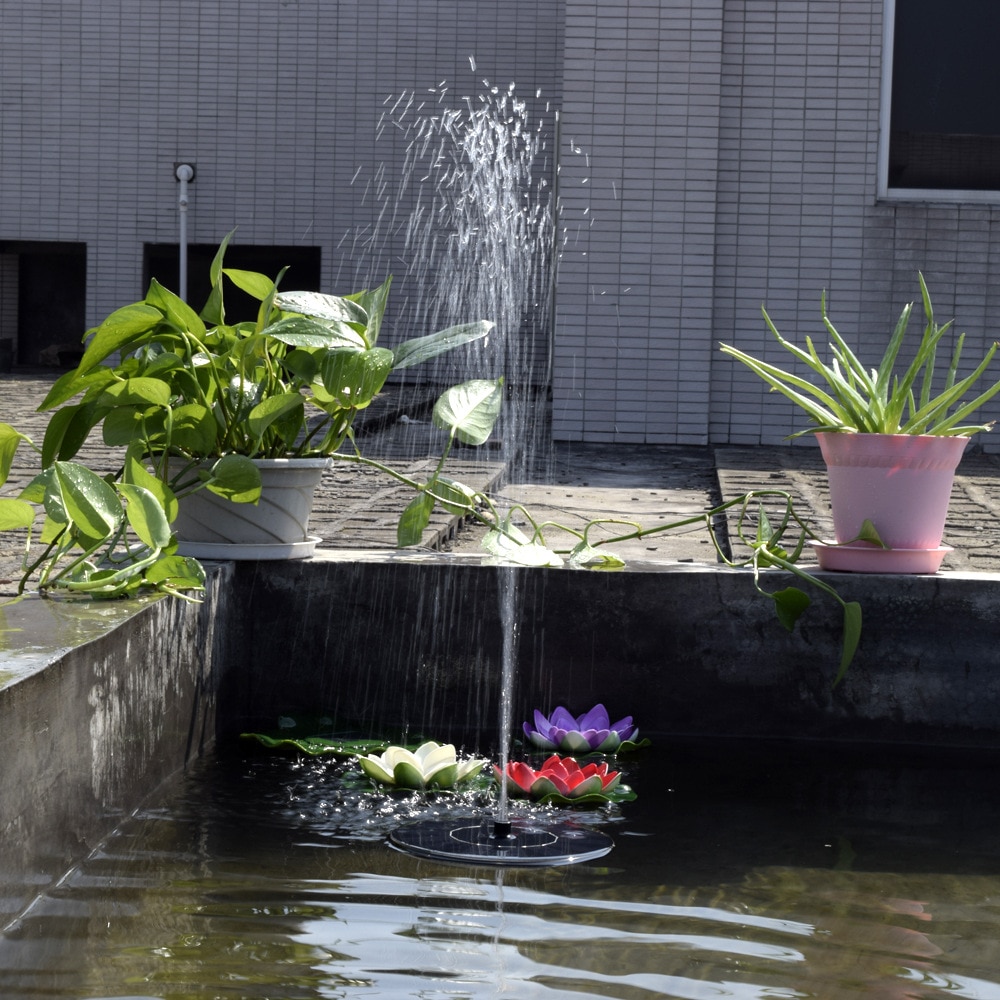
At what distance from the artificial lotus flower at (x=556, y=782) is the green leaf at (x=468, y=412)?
79cm

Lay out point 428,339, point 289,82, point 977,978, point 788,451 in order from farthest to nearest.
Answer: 1. point 289,82
2. point 788,451
3. point 428,339
4. point 977,978

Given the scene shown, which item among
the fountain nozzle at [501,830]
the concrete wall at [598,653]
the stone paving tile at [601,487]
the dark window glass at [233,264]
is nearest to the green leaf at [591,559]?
the concrete wall at [598,653]

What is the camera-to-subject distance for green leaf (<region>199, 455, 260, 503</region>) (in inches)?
104

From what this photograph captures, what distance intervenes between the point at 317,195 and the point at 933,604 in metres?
8.10

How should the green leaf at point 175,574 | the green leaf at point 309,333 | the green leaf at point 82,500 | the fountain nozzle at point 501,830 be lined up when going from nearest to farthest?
the fountain nozzle at point 501,830 → the green leaf at point 82,500 → the green leaf at point 175,574 → the green leaf at point 309,333

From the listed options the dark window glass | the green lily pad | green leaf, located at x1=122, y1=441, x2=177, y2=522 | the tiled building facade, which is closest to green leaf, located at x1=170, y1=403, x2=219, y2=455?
green leaf, located at x1=122, y1=441, x2=177, y2=522

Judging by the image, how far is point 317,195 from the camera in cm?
1019

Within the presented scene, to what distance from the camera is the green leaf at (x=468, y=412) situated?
293 cm

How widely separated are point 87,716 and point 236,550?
0.88 meters

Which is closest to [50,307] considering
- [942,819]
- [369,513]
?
[369,513]

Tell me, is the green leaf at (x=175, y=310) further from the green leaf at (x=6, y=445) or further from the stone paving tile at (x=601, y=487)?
the stone paving tile at (x=601, y=487)

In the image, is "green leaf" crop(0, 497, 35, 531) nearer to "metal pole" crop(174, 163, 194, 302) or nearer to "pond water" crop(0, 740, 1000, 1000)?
"pond water" crop(0, 740, 1000, 1000)

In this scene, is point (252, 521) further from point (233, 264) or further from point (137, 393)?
point (233, 264)

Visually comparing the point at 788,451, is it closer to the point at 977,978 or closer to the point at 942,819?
the point at 942,819
